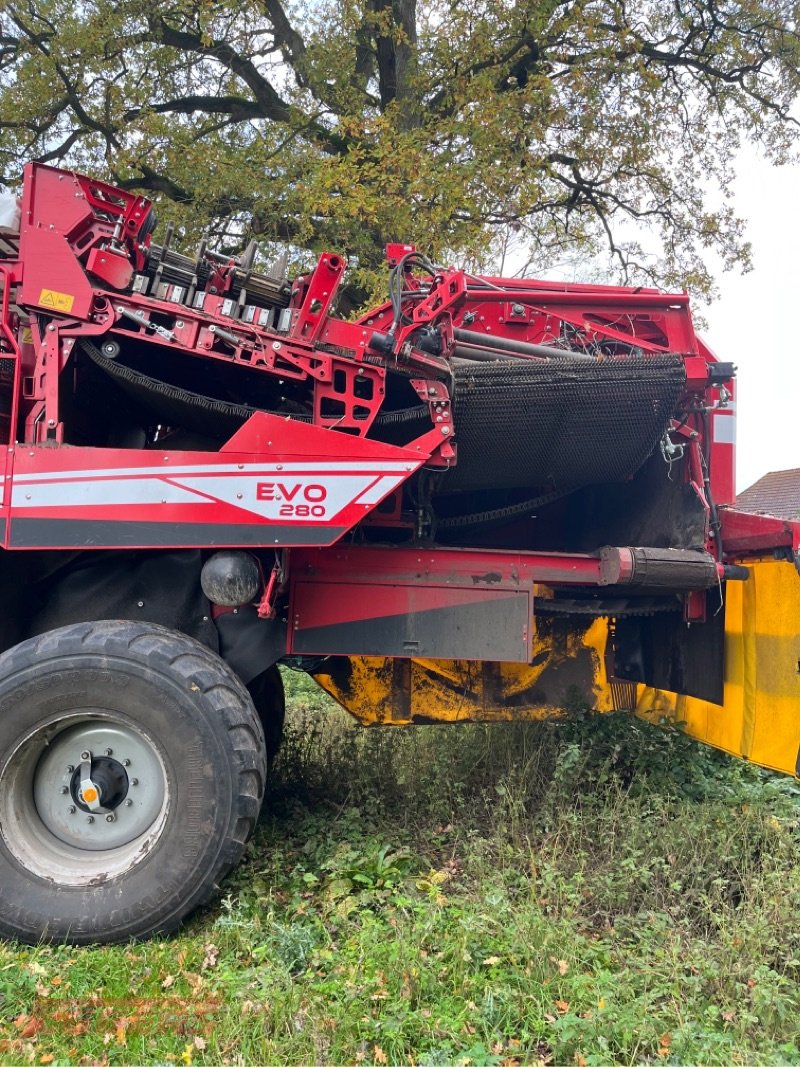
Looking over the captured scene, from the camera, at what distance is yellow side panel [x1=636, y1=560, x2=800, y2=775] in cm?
355

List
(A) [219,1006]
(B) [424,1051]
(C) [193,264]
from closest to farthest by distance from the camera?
(B) [424,1051] < (A) [219,1006] < (C) [193,264]

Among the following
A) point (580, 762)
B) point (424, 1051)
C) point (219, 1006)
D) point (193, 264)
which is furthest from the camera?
Result: point (580, 762)

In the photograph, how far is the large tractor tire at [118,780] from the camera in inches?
118

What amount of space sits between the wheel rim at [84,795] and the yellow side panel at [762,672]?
272 centimetres

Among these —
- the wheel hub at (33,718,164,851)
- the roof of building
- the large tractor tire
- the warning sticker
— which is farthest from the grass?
the roof of building

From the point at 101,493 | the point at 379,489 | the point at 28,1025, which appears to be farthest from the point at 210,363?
the point at 28,1025

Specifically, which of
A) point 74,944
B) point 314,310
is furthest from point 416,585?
point 74,944

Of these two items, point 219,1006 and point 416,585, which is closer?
point 219,1006

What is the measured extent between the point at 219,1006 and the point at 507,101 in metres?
8.62

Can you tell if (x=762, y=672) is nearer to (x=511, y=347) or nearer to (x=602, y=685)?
(x=602, y=685)

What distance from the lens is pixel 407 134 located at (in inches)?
328

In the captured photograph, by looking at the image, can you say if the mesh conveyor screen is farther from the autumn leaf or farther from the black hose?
the autumn leaf

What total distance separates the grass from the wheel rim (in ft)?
1.14

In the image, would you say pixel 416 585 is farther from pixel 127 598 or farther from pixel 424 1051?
pixel 424 1051
